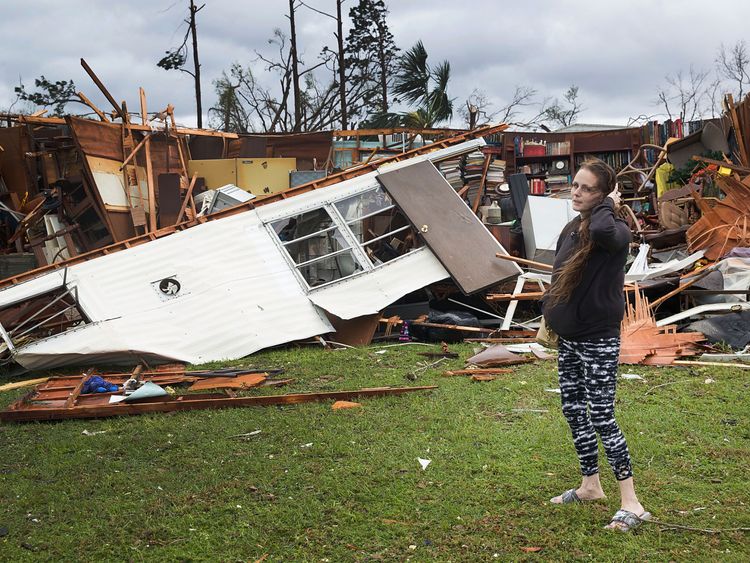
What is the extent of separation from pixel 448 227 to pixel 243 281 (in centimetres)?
295

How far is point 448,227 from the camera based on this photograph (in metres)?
10.2

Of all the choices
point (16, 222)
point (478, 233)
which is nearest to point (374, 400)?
point (478, 233)

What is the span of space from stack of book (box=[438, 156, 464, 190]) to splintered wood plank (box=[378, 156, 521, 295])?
1.49 meters

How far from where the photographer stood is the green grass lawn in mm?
3809

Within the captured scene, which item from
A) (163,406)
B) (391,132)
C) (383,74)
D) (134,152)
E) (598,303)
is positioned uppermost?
(383,74)

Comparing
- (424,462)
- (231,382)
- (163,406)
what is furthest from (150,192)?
(424,462)

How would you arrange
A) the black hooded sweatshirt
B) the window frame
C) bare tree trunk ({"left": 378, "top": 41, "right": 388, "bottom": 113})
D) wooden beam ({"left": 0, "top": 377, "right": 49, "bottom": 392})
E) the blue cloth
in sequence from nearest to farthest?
1. the black hooded sweatshirt
2. the blue cloth
3. wooden beam ({"left": 0, "top": 377, "right": 49, "bottom": 392})
4. the window frame
5. bare tree trunk ({"left": 378, "top": 41, "right": 388, "bottom": 113})

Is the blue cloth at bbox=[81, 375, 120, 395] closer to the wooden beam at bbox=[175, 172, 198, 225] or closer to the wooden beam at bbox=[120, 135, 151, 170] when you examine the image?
the wooden beam at bbox=[175, 172, 198, 225]

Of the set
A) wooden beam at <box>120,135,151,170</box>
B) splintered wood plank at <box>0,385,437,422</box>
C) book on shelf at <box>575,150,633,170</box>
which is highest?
wooden beam at <box>120,135,151,170</box>

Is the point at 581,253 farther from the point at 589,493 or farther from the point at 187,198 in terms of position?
the point at 187,198

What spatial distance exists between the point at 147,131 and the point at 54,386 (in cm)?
709

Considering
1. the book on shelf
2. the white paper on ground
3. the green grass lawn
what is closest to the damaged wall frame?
the green grass lawn

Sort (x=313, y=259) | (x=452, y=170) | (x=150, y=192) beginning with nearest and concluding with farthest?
(x=313, y=259), (x=452, y=170), (x=150, y=192)

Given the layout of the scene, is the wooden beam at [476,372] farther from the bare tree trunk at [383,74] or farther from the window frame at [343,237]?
the bare tree trunk at [383,74]
